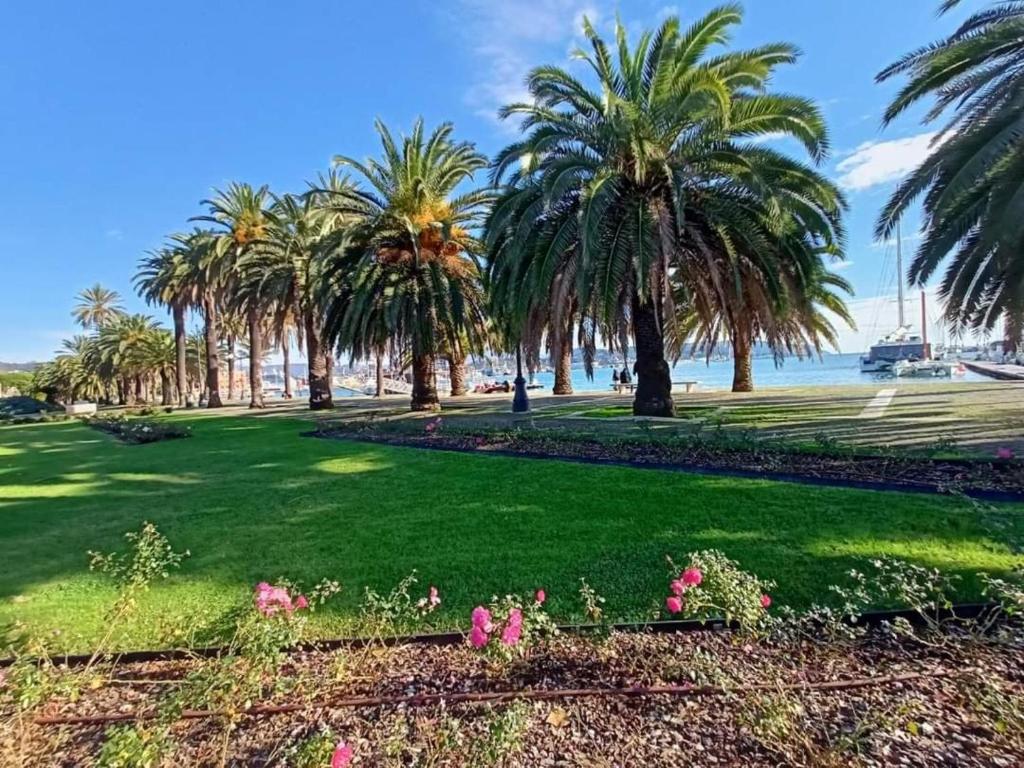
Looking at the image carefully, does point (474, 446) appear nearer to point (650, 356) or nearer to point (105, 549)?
point (650, 356)

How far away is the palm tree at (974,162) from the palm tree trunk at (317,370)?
1980cm

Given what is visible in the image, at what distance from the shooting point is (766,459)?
6688 mm

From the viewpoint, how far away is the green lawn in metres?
3.73

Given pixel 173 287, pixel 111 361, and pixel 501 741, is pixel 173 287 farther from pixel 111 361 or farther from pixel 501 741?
pixel 501 741

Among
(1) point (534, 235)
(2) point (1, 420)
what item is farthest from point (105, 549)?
(2) point (1, 420)

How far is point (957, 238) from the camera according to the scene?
823cm

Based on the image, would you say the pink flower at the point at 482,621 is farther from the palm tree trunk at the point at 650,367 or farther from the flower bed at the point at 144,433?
the flower bed at the point at 144,433

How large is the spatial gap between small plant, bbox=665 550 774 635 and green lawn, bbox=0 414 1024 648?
395mm

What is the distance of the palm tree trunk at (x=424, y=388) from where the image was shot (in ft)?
57.6

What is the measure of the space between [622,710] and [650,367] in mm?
10009

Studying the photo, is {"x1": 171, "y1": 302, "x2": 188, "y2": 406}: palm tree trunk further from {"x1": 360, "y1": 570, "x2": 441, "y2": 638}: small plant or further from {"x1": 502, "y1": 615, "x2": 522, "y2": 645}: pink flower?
{"x1": 502, "y1": 615, "x2": 522, "y2": 645}: pink flower

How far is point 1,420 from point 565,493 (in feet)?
125

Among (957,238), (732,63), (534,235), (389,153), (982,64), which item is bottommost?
(957,238)

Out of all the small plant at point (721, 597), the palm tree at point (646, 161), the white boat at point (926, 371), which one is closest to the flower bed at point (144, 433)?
the palm tree at point (646, 161)
